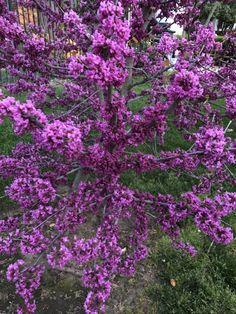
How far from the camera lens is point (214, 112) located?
3678 mm

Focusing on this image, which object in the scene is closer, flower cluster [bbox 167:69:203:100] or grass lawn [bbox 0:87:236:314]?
flower cluster [bbox 167:69:203:100]

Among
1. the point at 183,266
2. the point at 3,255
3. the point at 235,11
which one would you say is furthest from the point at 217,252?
the point at 235,11

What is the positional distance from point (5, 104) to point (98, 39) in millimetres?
625

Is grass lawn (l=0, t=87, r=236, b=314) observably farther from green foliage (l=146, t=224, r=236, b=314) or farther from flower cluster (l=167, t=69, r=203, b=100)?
flower cluster (l=167, t=69, r=203, b=100)

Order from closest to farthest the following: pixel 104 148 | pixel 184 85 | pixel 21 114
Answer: pixel 21 114, pixel 184 85, pixel 104 148

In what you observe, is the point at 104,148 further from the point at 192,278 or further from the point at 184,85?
the point at 192,278

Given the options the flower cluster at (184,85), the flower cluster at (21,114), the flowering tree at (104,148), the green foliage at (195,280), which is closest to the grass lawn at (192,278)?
the green foliage at (195,280)

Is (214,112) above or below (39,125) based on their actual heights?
below

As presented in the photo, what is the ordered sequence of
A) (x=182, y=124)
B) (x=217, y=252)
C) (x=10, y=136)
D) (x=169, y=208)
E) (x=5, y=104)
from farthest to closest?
(x=10, y=136) < (x=182, y=124) < (x=217, y=252) < (x=169, y=208) < (x=5, y=104)

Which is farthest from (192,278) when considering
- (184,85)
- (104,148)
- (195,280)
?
(184,85)

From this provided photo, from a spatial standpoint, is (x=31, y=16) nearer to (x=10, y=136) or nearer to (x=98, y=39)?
(x=10, y=136)

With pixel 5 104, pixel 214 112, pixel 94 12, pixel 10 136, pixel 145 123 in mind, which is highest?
pixel 94 12

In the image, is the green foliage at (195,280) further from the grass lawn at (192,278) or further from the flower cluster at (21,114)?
the flower cluster at (21,114)

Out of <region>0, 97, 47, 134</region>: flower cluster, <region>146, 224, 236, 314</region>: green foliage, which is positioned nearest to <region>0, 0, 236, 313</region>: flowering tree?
<region>0, 97, 47, 134</region>: flower cluster
